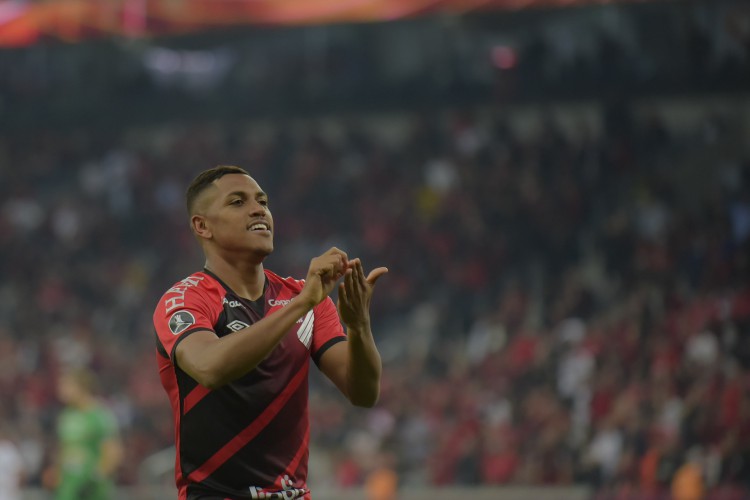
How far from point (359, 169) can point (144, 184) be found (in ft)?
12.5

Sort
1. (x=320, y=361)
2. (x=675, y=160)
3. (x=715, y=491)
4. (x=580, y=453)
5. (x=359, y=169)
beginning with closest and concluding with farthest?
(x=320, y=361) < (x=715, y=491) < (x=580, y=453) < (x=675, y=160) < (x=359, y=169)

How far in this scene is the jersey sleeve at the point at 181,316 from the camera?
13.0ft

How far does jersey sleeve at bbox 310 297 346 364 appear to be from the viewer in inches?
175

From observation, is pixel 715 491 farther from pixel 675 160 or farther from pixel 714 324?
pixel 675 160

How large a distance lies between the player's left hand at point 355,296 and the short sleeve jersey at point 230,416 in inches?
10.5

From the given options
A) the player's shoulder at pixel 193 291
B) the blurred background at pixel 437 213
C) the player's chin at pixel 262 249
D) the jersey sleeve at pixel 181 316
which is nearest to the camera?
the jersey sleeve at pixel 181 316

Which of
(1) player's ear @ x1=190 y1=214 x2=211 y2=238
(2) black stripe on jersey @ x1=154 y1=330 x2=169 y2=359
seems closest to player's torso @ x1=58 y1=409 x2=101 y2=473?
(1) player's ear @ x1=190 y1=214 x2=211 y2=238

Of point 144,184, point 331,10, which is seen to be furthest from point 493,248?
point 144,184

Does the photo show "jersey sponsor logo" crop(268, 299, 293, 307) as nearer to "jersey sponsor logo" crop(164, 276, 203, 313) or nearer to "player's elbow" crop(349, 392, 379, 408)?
"jersey sponsor logo" crop(164, 276, 203, 313)

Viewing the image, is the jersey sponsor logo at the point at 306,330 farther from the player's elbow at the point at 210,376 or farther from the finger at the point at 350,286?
the player's elbow at the point at 210,376

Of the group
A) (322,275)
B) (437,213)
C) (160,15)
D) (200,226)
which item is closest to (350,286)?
(322,275)

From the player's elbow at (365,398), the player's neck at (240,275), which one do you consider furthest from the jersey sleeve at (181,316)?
the player's elbow at (365,398)

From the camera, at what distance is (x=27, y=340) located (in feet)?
62.4

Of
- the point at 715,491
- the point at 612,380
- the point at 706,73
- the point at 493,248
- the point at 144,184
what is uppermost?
the point at 144,184
